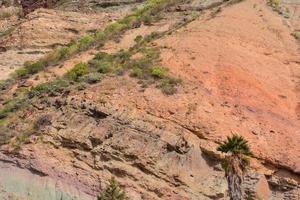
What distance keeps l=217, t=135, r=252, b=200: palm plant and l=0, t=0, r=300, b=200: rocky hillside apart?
2.85 meters

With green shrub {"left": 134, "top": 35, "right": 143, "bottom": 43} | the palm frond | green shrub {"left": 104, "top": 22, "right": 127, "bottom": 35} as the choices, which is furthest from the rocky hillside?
the palm frond

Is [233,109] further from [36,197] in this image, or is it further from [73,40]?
[73,40]

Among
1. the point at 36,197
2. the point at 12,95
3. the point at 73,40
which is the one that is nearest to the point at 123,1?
the point at 73,40

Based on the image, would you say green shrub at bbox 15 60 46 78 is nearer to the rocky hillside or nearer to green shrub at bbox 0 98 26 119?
the rocky hillside

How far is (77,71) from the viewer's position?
133 ft

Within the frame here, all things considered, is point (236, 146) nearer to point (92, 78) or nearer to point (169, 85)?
point (169, 85)

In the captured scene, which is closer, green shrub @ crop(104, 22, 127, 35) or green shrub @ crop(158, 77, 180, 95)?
green shrub @ crop(158, 77, 180, 95)

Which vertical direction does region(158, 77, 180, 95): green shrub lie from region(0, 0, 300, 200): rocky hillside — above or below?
above

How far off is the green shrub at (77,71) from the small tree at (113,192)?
897cm

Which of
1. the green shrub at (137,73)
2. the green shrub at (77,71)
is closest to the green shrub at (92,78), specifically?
the green shrub at (77,71)

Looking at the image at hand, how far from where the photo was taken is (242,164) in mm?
29484

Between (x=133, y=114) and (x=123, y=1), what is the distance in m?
23.2

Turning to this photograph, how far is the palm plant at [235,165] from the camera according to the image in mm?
29234

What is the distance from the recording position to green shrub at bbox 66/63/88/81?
131 feet
